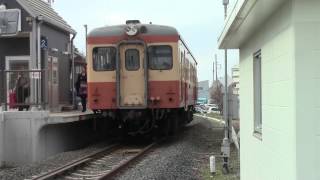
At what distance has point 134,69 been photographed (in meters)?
17.1

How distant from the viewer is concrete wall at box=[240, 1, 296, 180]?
15.1 ft

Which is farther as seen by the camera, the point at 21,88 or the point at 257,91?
the point at 21,88

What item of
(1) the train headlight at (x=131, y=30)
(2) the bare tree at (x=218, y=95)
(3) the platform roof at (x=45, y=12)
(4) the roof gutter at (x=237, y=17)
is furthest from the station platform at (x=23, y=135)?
(4) the roof gutter at (x=237, y=17)

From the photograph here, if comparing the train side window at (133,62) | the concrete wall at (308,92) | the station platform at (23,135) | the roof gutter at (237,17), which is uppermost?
the train side window at (133,62)

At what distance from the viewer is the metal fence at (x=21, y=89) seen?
53.4ft

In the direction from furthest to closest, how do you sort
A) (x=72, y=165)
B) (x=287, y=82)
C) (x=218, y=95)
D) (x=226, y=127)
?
(x=218, y=95) → (x=226, y=127) → (x=72, y=165) → (x=287, y=82)

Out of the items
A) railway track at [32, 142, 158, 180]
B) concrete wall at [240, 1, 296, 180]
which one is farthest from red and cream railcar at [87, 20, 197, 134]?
concrete wall at [240, 1, 296, 180]

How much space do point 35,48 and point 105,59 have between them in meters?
2.61

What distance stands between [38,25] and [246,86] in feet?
38.3

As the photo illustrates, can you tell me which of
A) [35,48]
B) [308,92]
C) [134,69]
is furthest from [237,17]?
[35,48]

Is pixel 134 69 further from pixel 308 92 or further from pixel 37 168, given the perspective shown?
pixel 308 92

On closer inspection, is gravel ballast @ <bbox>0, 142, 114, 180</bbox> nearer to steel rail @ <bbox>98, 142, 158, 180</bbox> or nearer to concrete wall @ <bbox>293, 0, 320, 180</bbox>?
steel rail @ <bbox>98, 142, 158, 180</bbox>

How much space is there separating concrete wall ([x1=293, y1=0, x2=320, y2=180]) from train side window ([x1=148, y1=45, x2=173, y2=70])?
12.5m

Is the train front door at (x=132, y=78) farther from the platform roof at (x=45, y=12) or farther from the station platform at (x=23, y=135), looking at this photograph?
the platform roof at (x=45, y=12)
